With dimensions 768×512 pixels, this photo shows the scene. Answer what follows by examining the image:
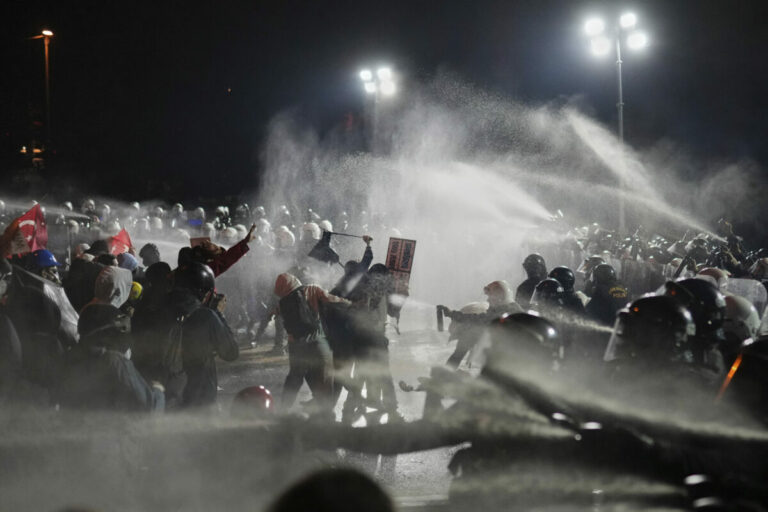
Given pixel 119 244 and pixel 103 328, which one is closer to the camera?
pixel 103 328

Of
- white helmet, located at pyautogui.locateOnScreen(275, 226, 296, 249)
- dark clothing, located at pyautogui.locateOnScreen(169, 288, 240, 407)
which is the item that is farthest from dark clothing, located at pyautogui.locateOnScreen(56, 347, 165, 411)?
white helmet, located at pyautogui.locateOnScreen(275, 226, 296, 249)

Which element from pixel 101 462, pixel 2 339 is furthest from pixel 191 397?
pixel 2 339

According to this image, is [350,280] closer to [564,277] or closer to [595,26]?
[564,277]

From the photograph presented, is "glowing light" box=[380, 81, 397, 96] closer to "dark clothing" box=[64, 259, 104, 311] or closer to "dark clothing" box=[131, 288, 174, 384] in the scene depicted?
"dark clothing" box=[64, 259, 104, 311]

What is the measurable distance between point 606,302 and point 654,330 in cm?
394

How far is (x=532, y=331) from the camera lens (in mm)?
3223

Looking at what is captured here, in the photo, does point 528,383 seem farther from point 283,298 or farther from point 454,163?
point 454,163

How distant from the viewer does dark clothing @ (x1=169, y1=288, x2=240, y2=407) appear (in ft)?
16.6

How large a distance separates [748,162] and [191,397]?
24944 mm

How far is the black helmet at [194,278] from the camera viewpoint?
5.23 meters

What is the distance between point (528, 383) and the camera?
3150 mm

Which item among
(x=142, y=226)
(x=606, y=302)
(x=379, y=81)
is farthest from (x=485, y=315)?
(x=379, y=81)

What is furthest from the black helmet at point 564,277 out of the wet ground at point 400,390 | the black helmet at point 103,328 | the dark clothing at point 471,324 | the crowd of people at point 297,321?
the black helmet at point 103,328

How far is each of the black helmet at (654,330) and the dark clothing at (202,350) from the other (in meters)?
3.02
